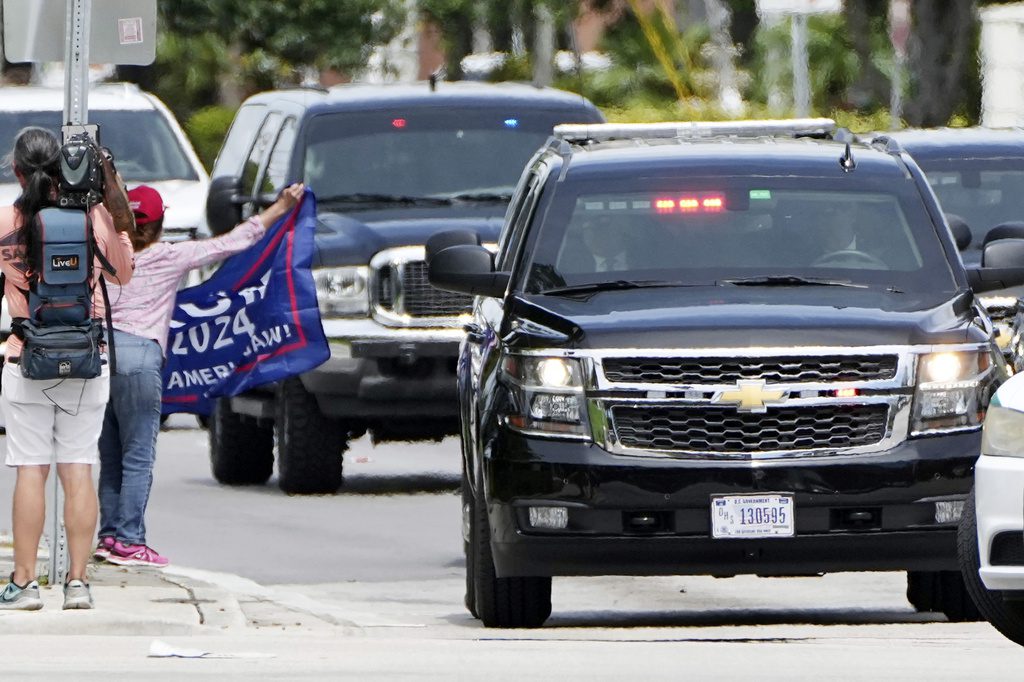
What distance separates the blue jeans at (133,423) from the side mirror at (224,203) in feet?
12.5

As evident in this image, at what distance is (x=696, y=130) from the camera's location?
12.7 meters

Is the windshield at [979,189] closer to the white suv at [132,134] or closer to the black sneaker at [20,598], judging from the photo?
the white suv at [132,134]

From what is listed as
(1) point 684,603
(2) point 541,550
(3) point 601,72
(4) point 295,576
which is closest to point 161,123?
(4) point 295,576

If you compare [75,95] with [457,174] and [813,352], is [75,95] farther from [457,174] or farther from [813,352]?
[457,174]

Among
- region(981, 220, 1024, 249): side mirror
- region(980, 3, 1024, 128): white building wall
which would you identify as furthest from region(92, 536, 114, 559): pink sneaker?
region(980, 3, 1024, 128): white building wall

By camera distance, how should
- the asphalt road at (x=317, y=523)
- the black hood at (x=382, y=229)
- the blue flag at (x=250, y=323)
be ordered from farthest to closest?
the black hood at (x=382, y=229) → the blue flag at (x=250, y=323) → the asphalt road at (x=317, y=523)

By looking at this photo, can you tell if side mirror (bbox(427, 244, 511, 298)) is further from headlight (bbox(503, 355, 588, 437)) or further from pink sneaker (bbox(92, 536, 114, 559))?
pink sneaker (bbox(92, 536, 114, 559))

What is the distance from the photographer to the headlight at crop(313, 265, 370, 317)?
15.9m

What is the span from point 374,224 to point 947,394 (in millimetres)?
6288

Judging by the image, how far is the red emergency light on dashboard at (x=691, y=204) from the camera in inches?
443

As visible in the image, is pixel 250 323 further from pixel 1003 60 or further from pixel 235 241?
pixel 1003 60

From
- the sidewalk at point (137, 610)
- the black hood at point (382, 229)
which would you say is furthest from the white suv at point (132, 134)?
the sidewalk at point (137, 610)

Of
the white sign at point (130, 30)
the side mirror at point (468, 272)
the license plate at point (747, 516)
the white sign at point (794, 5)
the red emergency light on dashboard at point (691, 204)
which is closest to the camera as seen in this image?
the license plate at point (747, 516)

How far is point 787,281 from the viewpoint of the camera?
10844 millimetres
